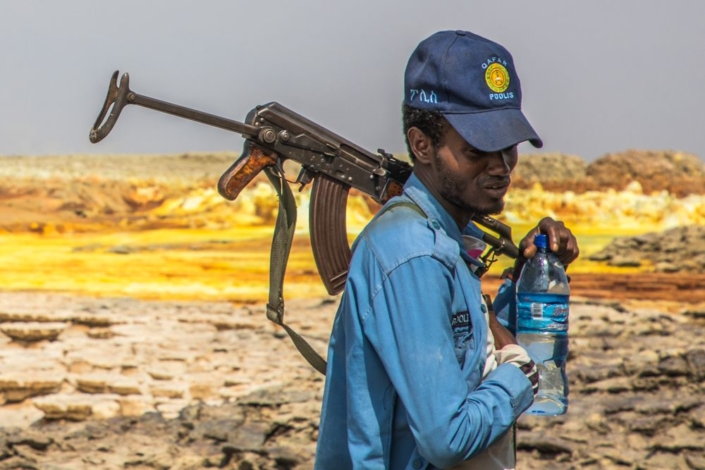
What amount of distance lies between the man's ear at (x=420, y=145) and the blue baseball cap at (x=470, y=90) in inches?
2.3

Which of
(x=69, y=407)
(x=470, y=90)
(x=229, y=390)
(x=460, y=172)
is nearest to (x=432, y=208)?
(x=460, y=172)

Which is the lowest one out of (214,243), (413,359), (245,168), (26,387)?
(26,387)

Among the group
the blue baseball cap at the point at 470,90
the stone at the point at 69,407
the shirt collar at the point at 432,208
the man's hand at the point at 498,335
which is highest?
the blue baseball cap at the point at 470,90

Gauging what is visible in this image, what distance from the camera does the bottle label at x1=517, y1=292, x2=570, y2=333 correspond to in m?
2.10

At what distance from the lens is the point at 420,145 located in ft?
6.21

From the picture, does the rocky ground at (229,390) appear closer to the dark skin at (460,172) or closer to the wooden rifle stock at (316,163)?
the wooden rifle stock at (316,163)

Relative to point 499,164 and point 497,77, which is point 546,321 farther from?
point 497,77

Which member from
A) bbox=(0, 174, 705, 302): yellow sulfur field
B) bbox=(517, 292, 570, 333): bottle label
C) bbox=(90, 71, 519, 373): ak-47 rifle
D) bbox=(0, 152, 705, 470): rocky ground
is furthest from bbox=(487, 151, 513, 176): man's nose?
bbox=(0, 174, 705, 302): yellow sulfur field

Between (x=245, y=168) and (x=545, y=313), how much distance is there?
2.69 ft

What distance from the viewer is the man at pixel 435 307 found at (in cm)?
170

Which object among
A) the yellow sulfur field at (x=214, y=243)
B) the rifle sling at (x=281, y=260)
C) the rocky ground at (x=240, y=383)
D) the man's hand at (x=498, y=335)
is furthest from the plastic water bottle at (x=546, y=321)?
the yellow sulfur field at (x=214, y=243)

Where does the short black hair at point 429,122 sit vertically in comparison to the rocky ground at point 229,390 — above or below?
above

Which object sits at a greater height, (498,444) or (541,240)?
(541,240)

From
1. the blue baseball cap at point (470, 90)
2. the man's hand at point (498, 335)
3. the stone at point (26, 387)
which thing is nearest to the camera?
the blue baseball cap at point (470, 90)
